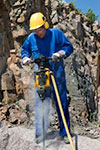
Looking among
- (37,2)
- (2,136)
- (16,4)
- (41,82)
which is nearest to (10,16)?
(16,4)

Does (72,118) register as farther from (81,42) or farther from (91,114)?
(81,42)

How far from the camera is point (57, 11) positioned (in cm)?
609

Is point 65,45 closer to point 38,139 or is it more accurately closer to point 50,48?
point 50,48

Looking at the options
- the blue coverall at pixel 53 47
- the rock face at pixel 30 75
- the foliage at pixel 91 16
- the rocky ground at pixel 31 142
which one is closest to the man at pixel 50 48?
the blue coverall at pixel 53 47

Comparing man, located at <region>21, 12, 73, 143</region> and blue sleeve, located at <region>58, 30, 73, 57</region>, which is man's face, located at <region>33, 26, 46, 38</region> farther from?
blue sleeve, located at <region>58, 30, 73, 57</region>

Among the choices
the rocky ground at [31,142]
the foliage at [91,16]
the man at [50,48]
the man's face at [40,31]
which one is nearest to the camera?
the rocky ground at [31,142]

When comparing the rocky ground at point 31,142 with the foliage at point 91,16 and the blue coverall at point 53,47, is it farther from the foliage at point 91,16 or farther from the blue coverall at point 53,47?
the foliage at point 91,16

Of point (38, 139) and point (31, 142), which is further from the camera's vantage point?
point (38, 139)

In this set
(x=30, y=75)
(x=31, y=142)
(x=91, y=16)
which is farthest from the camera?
(x=91, y=16)

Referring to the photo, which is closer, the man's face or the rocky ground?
the rocky ground

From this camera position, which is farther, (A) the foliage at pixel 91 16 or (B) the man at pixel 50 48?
(A) the foliage at pixel 91 16

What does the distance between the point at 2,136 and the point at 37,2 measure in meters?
4.14

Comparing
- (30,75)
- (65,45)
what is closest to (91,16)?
(30,75)

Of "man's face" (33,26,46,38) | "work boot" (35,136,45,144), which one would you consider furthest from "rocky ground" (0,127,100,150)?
"man's face" (33,26,46,38)
